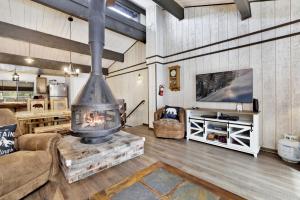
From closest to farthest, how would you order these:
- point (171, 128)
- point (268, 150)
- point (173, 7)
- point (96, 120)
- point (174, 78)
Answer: point (96, 120)
point (268, 150)
point (171, 128)
point (173, 7)
point (174, 78)

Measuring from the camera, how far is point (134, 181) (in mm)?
1515

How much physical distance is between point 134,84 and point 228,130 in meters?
3.95

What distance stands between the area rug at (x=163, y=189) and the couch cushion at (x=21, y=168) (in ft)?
3.10

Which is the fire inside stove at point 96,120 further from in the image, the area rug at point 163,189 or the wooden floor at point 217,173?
the area rug at point 163,189

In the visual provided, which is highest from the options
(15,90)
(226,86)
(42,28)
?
(42,28)

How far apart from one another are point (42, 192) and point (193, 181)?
1817 mm

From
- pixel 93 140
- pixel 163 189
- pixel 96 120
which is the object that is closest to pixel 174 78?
pixel 96 120

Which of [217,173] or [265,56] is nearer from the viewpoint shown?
[217,173]

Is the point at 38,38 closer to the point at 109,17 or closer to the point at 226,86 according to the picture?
the point at 109,17

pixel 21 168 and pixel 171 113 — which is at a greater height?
pixel 171 113

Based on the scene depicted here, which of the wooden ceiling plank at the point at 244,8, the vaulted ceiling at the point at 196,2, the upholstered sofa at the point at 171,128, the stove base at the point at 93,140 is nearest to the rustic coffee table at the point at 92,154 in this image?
the stove base at the point at 93,140

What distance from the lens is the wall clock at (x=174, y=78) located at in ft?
13.9

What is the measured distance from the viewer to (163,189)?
1587mm

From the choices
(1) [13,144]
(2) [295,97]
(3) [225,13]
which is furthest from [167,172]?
(3) [225,13]
